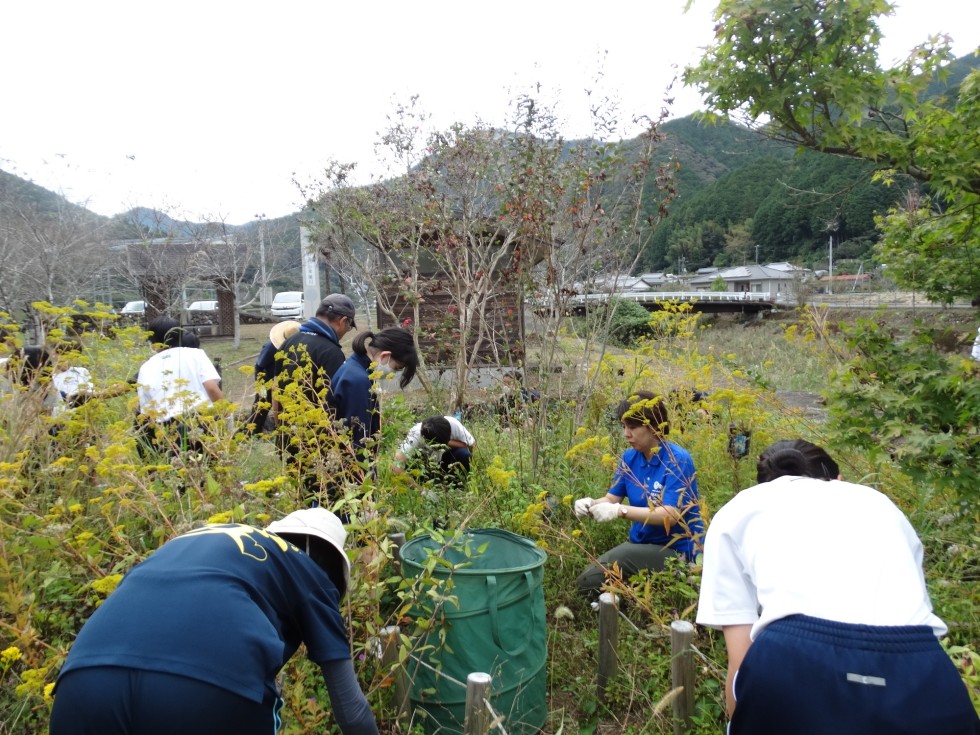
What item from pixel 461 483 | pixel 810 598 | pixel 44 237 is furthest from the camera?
pixel 44 237

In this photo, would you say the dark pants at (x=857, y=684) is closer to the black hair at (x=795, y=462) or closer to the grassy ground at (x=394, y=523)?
the grassy ground at (x=394, y=523)

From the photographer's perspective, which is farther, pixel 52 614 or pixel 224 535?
pixel 52 614

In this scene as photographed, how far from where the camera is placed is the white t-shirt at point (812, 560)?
1.47 metres

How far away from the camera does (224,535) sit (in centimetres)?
153

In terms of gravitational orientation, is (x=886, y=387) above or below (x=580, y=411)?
above

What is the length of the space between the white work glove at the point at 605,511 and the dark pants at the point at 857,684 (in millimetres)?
1679

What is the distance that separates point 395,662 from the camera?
2.09 m

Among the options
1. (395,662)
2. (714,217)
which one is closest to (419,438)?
(395,662)

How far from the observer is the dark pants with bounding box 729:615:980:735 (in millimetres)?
1352

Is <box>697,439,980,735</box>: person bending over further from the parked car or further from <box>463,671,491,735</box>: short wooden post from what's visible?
the parked car

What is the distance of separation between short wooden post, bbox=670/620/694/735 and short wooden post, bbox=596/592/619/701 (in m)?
0.29

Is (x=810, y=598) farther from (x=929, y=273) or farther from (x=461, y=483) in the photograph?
(x=461, y=483)

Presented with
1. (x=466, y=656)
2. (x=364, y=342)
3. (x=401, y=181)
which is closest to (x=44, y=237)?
(x=401, y=181)

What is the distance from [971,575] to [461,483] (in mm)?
2554
